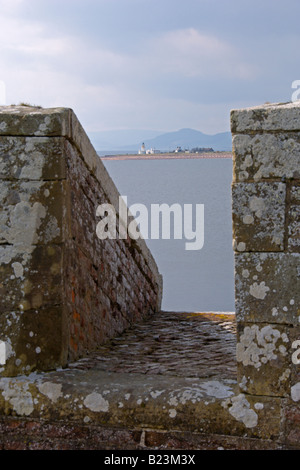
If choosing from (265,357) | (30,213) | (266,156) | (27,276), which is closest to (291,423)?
(265,357)

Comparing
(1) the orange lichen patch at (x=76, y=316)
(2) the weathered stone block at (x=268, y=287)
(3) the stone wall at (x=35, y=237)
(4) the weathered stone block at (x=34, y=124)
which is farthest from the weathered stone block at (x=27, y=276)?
(2) the weathered stone block at (x=268, y=287)

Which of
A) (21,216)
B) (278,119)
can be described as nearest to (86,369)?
(21,216)

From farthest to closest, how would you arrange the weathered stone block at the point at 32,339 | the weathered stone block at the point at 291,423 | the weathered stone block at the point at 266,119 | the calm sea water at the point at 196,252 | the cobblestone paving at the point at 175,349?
the calm sea water at the point at 196,252 → the cobblestone paving at the point at 175,349 → the weathered stone block at the point at 32,339 → the weathered stone block at the point at 291,423 → the weathered stone block at the point at 266,119

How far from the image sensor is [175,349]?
14.7ft

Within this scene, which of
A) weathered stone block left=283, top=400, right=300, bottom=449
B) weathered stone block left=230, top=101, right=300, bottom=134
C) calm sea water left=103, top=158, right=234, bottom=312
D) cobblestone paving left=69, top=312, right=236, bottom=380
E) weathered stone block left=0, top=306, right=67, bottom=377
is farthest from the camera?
calm sea water left=103, top=158, right=234, bottom=312

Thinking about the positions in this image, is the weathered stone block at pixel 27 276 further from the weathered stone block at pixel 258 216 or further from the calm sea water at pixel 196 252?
the calm sea water at pixel 196 252

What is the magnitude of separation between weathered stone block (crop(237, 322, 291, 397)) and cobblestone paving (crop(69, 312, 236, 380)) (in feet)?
1.01

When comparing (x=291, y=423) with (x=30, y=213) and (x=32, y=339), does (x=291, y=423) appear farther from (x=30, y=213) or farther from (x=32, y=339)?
(x=30, y=213)

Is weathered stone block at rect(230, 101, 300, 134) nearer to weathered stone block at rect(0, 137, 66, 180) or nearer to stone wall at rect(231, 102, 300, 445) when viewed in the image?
stone wall at rect(231, 102, 300, 445)

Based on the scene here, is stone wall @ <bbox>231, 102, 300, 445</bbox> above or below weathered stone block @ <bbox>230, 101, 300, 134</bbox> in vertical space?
below

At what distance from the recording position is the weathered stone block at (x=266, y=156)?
304 cm

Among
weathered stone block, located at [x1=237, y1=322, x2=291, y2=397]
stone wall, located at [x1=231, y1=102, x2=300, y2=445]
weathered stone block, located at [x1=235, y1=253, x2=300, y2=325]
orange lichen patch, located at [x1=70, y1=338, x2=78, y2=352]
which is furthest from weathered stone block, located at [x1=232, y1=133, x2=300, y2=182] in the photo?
orange lichen patch, located at [x1=70, y1=338, x2=78, y2=352]

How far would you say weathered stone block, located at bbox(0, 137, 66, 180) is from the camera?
3.51 m

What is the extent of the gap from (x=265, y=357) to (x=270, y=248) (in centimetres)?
58
